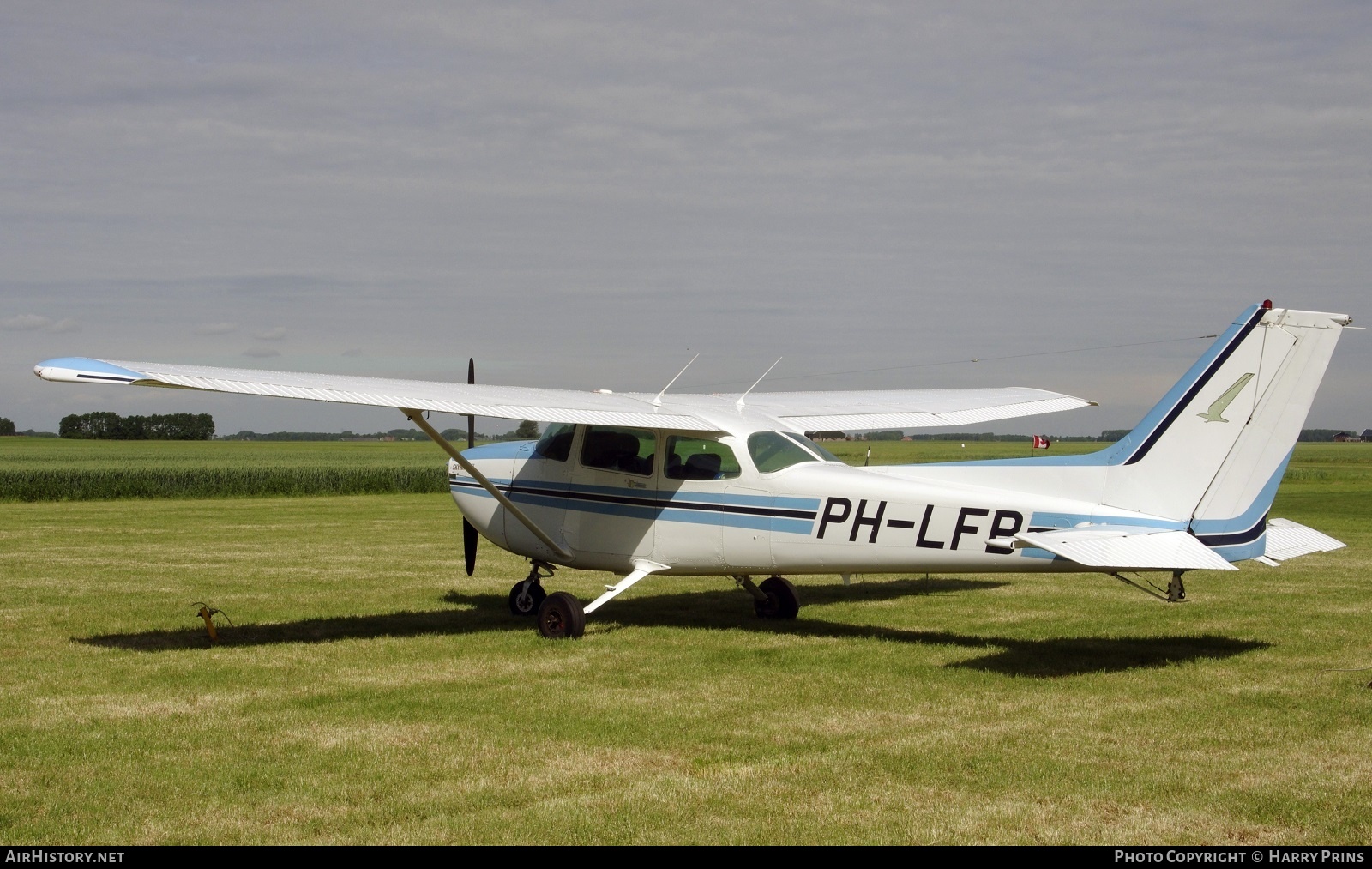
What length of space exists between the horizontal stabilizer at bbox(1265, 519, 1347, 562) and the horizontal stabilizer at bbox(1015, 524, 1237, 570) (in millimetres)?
1068

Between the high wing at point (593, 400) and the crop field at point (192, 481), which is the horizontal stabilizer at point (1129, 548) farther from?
the crop field at point (192, 481)

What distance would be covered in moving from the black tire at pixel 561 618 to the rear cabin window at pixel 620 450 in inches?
50.0

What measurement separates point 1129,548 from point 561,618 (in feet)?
15.3

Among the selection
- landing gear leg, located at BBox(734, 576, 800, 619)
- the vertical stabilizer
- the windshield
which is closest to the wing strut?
landing gear leg, located at BBox(734, 576, 800, 619)

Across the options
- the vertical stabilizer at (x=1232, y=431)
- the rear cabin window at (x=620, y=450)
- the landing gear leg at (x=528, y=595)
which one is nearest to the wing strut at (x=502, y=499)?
the landing gear leg at (x=528, y=595)

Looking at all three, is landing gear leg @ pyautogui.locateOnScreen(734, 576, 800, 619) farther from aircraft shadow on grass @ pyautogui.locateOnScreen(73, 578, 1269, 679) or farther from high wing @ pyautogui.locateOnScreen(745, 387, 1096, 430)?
high wing @ pyautogui.locateOnScreen(745, 387, 1096, 430)

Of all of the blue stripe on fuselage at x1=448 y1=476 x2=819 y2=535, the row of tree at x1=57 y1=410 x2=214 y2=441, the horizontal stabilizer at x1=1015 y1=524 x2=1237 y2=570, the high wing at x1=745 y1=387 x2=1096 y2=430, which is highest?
the high wing at x1=745 y1=387 x2=1096 y2=430

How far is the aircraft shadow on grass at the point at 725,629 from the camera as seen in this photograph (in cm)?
898

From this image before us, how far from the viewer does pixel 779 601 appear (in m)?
11.5

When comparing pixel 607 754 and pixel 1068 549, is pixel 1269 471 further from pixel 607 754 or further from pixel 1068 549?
pixel 607 754

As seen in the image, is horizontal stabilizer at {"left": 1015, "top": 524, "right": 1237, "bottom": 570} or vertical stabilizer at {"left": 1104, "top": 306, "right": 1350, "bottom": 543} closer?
horizontal stabilizer at {"left": 1015, "top": 524, "right": 1237, "bottom": 570}

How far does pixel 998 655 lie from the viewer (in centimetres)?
920

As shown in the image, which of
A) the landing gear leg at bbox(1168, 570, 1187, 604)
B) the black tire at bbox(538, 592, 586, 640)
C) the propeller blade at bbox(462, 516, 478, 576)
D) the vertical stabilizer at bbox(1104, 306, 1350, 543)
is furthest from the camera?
the propeller blade at bbox(462, 516, 478, 576)

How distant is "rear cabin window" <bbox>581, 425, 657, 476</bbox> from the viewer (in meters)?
10.5
